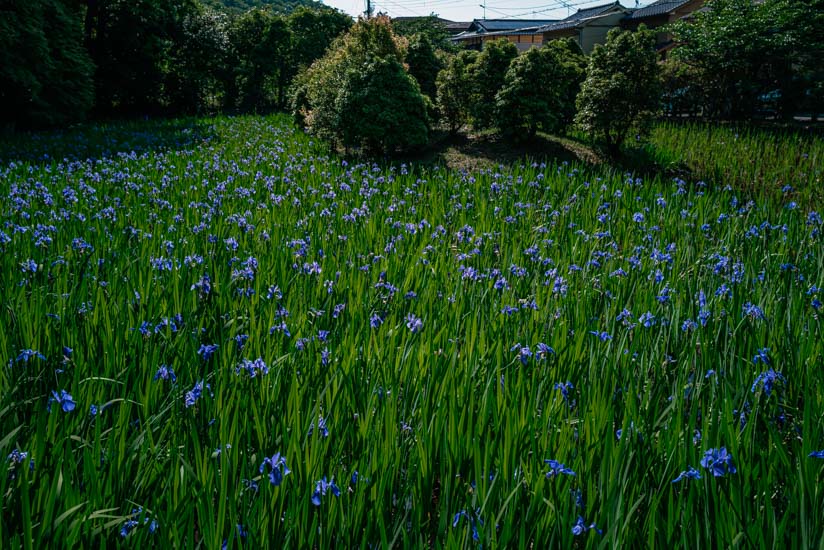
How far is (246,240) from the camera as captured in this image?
14.9 ft

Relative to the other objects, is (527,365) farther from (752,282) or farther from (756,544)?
(752,282)

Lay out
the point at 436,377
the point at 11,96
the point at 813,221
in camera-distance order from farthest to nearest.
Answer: the point at 11,96 → the point at 813,221 → the point at 436,377

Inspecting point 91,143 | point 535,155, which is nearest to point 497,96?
point 535,155

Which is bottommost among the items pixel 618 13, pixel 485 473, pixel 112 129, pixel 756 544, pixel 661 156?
pixel 756 544

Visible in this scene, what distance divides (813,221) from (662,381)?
166 inches

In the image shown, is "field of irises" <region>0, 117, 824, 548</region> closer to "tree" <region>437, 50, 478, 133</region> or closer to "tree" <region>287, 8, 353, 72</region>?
"tree" <region>437, 50, 478, 133</region>

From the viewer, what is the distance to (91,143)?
11812mm

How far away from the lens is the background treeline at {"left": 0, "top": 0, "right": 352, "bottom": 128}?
1437 centimetres

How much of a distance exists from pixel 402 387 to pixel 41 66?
16.9 m

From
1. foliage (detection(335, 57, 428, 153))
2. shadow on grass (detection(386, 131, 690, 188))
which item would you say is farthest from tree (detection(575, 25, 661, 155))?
foliage (detection(335, 57, 428, 153))

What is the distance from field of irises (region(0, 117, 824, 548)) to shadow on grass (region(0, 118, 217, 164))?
538cm

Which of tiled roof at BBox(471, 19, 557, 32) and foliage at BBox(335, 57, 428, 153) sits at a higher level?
tiled roof at BBox(471, 19, 557, 32)

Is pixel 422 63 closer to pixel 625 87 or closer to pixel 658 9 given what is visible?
pixel 625 87

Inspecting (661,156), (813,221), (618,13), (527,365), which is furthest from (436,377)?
(618,13)
